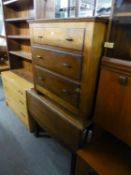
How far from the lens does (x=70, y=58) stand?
115 centimetres

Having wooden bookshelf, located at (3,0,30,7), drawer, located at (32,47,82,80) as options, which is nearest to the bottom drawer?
drawer, located at (32,47,82,80)

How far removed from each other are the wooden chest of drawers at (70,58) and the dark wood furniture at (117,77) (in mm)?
87

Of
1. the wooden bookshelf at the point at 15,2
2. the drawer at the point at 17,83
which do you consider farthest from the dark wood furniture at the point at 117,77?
the wooden bookshelf at the point at 15,2

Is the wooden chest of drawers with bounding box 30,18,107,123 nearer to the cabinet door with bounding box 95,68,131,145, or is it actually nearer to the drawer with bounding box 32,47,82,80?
the drawer with bounding box 32,47,82,80

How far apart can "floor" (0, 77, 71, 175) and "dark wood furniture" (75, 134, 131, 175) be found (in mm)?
518

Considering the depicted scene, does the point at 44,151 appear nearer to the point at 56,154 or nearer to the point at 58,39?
the point at 56,154

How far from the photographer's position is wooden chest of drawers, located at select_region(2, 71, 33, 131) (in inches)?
81.9

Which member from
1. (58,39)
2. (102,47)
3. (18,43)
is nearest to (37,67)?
(58,39)

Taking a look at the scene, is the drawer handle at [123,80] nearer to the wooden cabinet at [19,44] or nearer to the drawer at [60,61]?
the drawer at [60,61]

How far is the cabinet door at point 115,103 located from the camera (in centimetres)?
92

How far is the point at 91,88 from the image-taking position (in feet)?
3.78

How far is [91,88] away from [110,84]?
191mm

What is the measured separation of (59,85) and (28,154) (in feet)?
3.47

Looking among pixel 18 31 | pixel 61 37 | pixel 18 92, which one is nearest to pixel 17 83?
pixel 18 92
